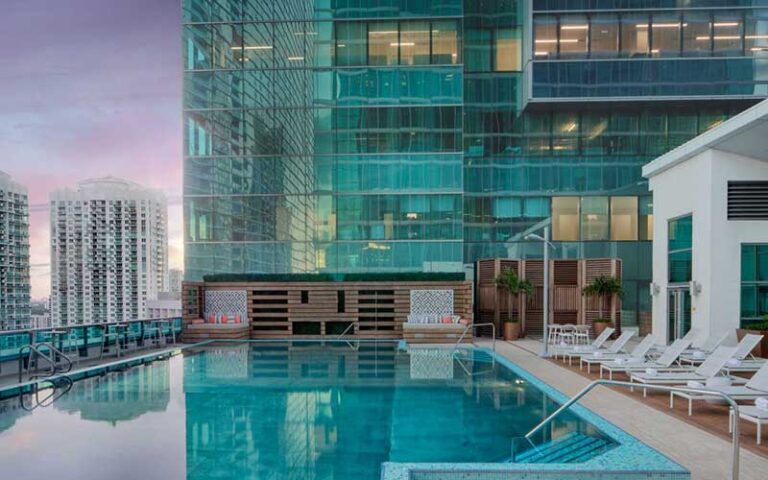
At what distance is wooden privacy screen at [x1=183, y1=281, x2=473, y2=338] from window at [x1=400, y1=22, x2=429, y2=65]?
10.6m

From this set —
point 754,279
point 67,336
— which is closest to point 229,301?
point 67,336

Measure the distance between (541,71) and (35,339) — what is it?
850 inches

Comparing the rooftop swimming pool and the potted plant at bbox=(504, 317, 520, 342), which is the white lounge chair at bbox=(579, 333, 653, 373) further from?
the potted plant at bbox=(504, 317, 520, 342)

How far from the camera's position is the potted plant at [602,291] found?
1875 centimetres

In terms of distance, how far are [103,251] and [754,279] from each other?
5816 cm

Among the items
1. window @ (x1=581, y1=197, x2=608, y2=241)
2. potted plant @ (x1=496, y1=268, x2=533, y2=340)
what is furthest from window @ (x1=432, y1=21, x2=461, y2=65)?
potted plant @ (x1=496, y1=268, x2=533, y2=340)

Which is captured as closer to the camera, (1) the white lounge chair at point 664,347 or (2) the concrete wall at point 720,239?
(1) the white lounge chair at point 664,347

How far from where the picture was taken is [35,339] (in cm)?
1212

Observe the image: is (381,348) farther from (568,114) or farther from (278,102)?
(568,114)

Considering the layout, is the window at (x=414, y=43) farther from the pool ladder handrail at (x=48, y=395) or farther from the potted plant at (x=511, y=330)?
the pool ladder handrail at (x=48, y=395)

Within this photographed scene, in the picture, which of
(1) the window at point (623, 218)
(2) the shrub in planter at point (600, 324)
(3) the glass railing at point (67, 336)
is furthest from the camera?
(1) the window at point (623, 218)

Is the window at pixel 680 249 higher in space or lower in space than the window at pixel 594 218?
lower

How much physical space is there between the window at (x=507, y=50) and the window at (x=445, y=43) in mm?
2561

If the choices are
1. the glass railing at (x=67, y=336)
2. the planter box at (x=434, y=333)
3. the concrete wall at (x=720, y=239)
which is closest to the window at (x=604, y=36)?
the concrete wall at (x=720, y=239)
